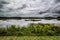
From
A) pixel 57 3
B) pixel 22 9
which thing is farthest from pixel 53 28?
pixel 22 9

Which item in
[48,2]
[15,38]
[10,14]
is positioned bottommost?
[15,38]

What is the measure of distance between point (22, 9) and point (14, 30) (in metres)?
0.37

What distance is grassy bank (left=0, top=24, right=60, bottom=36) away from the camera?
283 cm

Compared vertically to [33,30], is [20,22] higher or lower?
higher

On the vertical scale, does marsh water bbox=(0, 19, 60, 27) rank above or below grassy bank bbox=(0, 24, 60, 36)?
above

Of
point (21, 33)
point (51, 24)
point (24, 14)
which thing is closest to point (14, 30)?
point (21, 33)

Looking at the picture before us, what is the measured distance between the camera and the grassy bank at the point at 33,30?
2828 mm

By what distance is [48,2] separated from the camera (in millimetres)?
2838

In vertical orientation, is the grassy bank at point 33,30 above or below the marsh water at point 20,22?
below

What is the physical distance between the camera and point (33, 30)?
9.31 ft

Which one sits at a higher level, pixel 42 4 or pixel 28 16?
pixel 42 4

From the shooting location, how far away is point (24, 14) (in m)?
2.85

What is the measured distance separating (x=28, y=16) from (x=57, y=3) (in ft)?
1.71

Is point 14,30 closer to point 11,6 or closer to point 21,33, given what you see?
point 21,33
